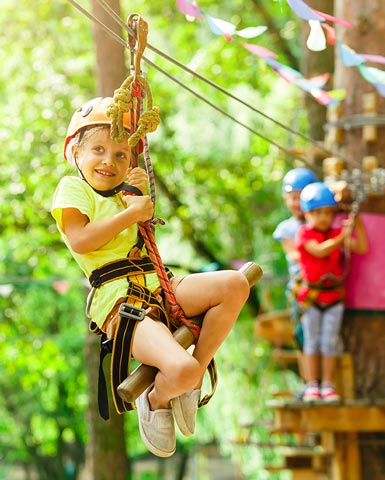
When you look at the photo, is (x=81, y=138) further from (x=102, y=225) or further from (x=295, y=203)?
(x=295, y=203)

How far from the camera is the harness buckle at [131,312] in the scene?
3.99 metres

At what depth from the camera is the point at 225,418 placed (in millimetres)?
15492

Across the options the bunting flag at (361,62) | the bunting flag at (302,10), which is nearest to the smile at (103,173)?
the bunting flag at (302,10)

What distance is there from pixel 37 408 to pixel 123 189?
19.5m

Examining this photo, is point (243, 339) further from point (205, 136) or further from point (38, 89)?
point (38, 89)

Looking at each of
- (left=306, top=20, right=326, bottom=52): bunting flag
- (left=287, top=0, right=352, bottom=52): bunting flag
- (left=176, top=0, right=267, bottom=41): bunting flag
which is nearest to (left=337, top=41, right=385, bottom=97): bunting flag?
(left=287, top=0, right=352, bottom=52): bunting flag

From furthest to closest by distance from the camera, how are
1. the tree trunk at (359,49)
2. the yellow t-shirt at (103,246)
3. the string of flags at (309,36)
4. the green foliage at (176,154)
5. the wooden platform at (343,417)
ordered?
the green foliage at (176,154) < the tree trunk at (359,49) < the wooden platform at (343,417) < the string of flags at (309,36) < the yellow t-shirt at (103,246)

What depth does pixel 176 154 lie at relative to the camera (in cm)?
1469

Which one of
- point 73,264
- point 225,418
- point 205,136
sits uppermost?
point 205,136

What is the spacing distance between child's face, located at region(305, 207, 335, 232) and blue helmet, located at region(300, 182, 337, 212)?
4 cm

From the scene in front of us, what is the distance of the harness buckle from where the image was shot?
3990 mm

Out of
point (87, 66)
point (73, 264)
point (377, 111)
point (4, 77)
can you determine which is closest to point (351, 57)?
point (377, 111)

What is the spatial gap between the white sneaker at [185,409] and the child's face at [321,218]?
3.67 meters

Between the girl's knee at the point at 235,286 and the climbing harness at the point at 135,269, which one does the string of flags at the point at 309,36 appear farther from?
the girl's knee at the point at 235,286
